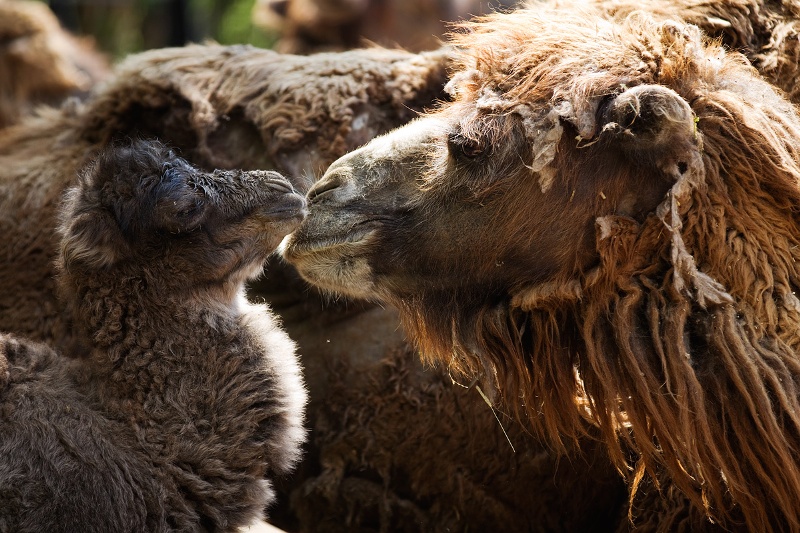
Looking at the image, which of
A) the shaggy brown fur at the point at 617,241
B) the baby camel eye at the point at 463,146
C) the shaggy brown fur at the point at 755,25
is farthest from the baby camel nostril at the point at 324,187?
the shaggy brown fur at the point at 755,25

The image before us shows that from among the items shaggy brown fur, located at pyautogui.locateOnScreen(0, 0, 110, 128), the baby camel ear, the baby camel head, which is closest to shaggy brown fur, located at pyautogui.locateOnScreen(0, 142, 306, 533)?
the baby camel head

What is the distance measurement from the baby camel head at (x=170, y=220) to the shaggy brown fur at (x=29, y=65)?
18.0 ft

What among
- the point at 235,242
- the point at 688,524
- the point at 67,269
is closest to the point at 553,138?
the point at 235,242

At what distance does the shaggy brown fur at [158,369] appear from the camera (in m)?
2.85

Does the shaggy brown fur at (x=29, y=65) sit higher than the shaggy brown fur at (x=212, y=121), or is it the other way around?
the shaggy brown fur at (x=212, y=121)

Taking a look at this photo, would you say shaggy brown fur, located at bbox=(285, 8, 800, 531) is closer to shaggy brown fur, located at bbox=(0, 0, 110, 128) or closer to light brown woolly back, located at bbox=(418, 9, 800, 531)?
light brown woolly back, located at bbox=(418, 9, 800, 531)

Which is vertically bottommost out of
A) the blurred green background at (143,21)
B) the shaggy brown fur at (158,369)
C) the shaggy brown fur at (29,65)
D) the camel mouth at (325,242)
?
the blurred green background at (143,21)

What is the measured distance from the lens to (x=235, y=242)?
324 cm

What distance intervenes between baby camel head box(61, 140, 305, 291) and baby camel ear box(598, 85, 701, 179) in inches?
39.8

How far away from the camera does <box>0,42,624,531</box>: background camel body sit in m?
3.79

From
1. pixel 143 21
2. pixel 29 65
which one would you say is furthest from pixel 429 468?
pixel 143 21

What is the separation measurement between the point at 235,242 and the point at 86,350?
0.58 metres

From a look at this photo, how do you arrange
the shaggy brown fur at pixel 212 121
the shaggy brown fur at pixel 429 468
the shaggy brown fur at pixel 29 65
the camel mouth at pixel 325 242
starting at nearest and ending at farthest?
the camel mouth at pixel 325 242 → the shaggy brown fur at pixel 429 468 → the shaggy brown fur at pixel 212 121 → the shaggy brown fur at pixel 29 65

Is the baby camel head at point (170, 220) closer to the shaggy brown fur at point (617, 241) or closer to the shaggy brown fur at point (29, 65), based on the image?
the shaggy brown fur at point (617, 241)
